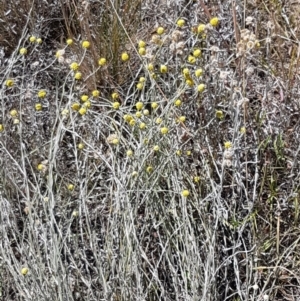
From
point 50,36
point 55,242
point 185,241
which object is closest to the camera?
point 55,242

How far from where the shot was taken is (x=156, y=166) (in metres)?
1.73

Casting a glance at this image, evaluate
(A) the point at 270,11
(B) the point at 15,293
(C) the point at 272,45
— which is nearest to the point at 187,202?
(B) the point at 15,293

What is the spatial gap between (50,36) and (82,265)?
103cm

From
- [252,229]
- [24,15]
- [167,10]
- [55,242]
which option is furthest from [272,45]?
[55,242]

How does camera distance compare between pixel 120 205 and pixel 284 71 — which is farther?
pixel 284 71

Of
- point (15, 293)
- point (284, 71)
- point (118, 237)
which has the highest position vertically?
point (284, 71)

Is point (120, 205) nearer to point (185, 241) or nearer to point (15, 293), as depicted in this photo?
point (185, 241)

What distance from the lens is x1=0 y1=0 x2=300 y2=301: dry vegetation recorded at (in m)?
1.58

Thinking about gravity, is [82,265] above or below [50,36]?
below

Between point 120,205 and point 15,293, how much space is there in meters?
0.35

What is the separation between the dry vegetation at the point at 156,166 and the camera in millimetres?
1579

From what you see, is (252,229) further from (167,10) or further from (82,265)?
(167,10)

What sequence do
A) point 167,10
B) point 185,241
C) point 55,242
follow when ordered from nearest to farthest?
point 55,242, point 185,241, point 167,10

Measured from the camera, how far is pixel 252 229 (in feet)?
5.80
